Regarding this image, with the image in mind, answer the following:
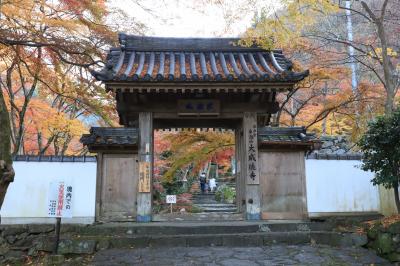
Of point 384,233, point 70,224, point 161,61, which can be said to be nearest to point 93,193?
point 70,224

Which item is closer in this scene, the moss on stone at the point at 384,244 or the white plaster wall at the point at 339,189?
the moss on stone at the point at 384,244

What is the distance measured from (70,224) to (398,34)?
14679 millimetres

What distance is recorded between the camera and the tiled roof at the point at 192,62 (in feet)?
29.6

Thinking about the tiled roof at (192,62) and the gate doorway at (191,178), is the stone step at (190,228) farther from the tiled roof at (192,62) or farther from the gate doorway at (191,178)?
the tiled roof at (192,62)

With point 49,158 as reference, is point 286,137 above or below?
above

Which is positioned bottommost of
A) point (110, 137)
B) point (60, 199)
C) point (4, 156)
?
point (60, 199)

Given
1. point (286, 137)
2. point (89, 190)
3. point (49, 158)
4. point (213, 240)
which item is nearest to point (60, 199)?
point (89, 190)

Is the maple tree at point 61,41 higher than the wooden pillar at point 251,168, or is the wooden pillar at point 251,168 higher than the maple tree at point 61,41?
the maple tree at point 61,41

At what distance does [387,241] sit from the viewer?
23.6 ft

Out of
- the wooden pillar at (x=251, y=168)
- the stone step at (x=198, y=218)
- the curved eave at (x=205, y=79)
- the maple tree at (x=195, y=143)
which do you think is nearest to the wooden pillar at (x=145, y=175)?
the stone step at (x=198, y=218)

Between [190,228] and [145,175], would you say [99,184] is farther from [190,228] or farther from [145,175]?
[190,228]

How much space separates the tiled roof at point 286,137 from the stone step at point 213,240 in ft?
8.91

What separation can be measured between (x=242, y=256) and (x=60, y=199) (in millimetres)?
4088

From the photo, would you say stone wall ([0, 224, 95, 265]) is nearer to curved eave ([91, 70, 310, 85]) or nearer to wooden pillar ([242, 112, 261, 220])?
curved eave ([91, 70, 310, 85])
